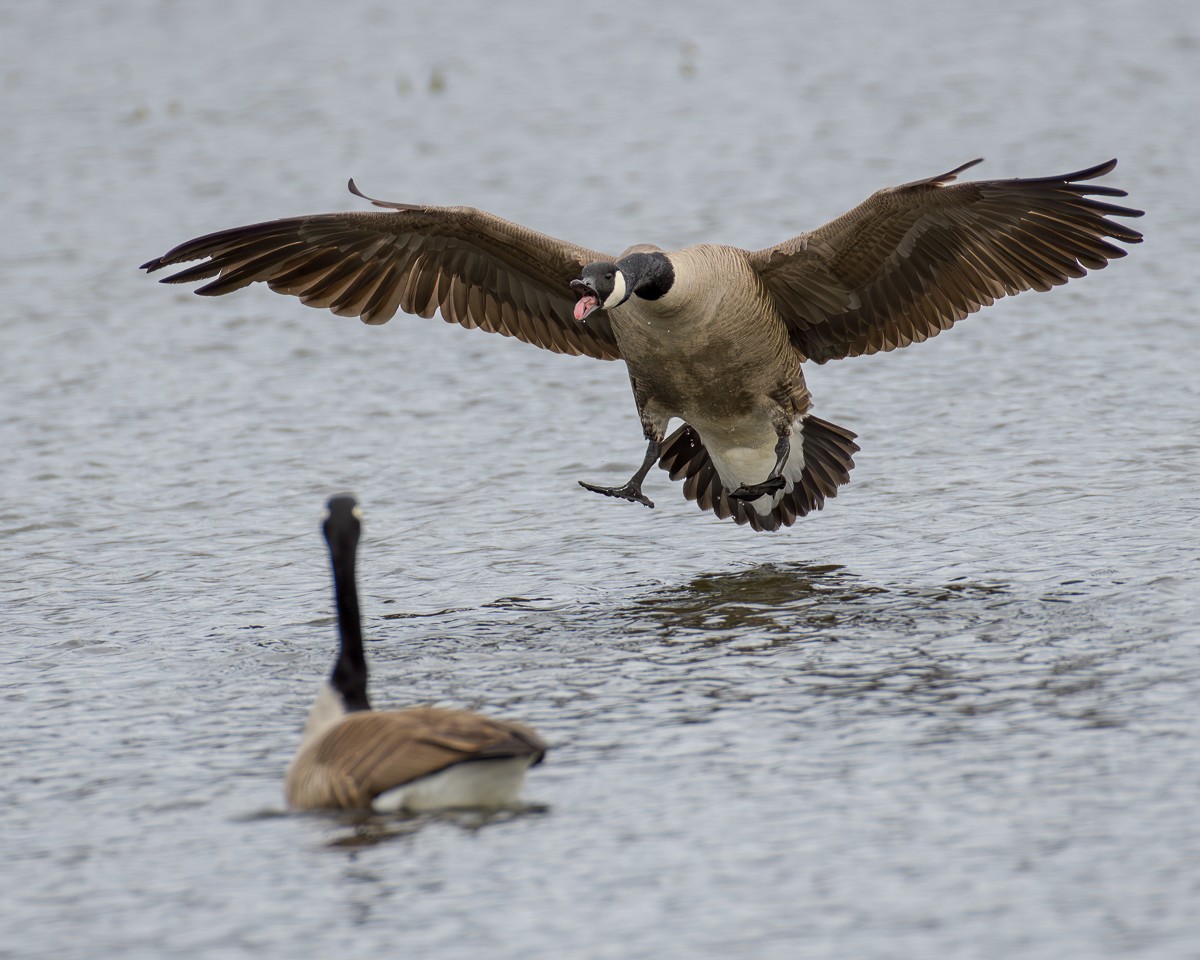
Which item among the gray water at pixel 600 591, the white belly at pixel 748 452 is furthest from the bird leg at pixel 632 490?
the white belly at pixel 748 452

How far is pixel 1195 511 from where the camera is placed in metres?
9.39

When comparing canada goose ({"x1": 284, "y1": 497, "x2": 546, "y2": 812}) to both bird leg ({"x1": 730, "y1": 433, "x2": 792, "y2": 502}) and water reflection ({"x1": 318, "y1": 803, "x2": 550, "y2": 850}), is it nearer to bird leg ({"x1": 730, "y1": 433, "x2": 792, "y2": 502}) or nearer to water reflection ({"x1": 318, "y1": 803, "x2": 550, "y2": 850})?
water reflection ({"x1": 318, "y1": 803, "x2": 550, "y2": 850})

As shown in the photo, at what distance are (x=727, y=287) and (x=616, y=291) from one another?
0.80 metres

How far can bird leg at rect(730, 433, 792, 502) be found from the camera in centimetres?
947

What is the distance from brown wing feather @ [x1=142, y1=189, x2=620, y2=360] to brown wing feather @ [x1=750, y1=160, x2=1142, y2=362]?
3.82ft

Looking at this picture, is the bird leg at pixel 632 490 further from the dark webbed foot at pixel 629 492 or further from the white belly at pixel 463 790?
the white belly at pixel 463 790

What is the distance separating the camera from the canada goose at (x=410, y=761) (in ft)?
18.7

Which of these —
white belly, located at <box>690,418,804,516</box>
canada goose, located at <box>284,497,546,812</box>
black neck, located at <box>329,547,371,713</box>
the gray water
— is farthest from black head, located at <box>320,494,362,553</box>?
white belly, located at <box>690,418,804,516</box>

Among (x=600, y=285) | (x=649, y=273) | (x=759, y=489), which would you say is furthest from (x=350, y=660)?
(x=759, y=489)

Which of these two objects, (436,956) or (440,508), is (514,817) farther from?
(440,508)

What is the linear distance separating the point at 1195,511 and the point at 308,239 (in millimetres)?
4869

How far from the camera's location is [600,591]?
356 inches

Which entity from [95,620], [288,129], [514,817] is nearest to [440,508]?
[95,620]

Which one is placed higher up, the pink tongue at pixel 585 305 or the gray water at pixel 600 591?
the pink tongue at pixel 585 305
